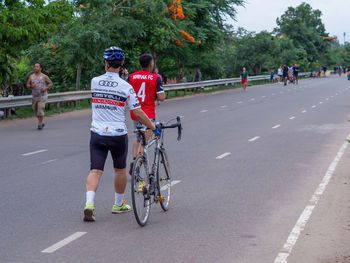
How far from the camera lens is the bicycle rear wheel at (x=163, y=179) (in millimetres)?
7277

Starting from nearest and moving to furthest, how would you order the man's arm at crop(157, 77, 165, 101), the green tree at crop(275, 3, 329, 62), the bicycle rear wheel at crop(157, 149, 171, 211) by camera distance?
the bicycle rear wheel at crop(157, 149, 171, 211) < the man's arm at crop(157, 77, 165, 101) < the green tree at crop(275, 3, 329, 62)

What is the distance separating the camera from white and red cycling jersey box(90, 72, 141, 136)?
6.61 metres

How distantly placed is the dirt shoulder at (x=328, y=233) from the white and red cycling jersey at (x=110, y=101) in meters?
2.28

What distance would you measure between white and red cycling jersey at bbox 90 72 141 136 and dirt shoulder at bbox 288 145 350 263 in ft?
7.48

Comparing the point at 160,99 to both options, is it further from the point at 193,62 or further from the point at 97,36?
the point at 193,62

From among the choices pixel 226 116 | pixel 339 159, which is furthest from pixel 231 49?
pixel 339 159

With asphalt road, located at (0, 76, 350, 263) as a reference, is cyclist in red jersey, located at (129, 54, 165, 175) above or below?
above

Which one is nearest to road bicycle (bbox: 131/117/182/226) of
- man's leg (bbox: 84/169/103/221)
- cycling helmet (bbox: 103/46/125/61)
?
man's leg (bbox: 84/169/103/221)

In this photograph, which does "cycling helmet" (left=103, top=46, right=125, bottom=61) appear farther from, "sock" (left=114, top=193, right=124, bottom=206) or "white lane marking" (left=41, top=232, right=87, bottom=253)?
"white lane marking" (left=41, top=232, right=87, bottom=253)

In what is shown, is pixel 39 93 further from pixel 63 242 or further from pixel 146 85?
pixel 63 242

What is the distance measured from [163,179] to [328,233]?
6.76 ft

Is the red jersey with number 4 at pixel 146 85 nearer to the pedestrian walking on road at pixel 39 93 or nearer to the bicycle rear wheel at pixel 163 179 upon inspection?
the bicycle rear wheel at pixel 163 179

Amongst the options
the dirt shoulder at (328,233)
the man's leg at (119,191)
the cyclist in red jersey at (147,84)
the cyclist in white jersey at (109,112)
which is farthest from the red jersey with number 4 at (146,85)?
the dirt shoulder at (328,233)

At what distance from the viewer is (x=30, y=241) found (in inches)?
238
